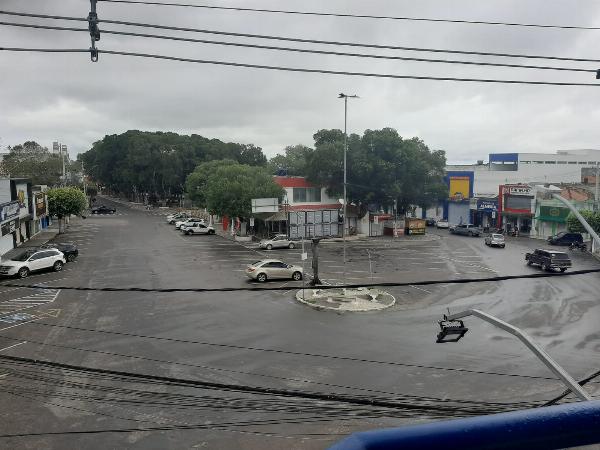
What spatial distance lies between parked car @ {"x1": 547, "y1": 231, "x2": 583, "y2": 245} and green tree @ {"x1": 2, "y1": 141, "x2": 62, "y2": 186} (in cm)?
6643

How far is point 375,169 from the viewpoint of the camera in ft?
182

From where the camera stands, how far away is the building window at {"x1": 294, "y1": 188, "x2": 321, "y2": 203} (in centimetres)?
5312

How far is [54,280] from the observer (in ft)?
94.9

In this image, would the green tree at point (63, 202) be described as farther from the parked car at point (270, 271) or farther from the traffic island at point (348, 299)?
the traffic island at point (348, 299)

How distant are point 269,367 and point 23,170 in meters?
69.4

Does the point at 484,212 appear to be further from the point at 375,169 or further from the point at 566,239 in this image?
the point at 375,169

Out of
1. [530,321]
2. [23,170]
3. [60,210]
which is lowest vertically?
[530,321]

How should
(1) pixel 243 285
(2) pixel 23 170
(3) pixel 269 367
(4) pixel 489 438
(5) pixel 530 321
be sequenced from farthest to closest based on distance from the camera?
(2) pixel 23 170 → (1) pixel 243 285 → (5) pixel 530 321 → (3) pixel 269 367 → (4) pixel 489 438

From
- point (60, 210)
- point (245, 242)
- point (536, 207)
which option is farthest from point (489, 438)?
point (536, 207)

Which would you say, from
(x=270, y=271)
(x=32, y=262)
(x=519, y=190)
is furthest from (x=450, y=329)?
(x=519, y=190)

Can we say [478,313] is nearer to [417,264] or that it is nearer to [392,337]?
[392,337]

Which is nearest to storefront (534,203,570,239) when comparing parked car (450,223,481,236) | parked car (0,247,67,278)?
parked car (450,223,481,236)

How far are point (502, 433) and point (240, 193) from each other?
4670 centimetres

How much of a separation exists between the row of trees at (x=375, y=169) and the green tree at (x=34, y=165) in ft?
132
